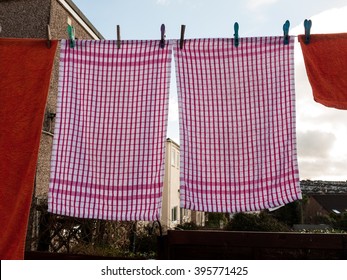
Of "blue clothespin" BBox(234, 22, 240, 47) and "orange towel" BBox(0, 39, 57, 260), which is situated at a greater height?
"blue clothespin" BBox(234, 22, 240, 47)

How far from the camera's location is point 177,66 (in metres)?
3.58

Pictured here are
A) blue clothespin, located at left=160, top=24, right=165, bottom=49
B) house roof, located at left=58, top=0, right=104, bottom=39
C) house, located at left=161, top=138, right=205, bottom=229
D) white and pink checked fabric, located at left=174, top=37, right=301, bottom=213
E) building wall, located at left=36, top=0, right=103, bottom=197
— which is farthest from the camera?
house, located at left=161, top=138, right=205, bottom=229

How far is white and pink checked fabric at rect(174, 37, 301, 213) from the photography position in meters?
3.32

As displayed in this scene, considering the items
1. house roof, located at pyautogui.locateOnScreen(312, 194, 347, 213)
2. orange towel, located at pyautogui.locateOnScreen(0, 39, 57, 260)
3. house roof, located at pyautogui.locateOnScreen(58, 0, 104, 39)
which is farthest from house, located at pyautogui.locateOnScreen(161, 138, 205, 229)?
house roof, located at pyautogui.locateOnScreen(312, 194, 347, 213)

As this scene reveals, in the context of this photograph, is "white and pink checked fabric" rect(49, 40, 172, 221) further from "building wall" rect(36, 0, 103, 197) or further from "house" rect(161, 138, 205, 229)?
"house" rect(161, 138, 205, 229)

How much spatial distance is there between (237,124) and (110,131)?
1.14 m

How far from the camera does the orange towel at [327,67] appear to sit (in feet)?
11.4

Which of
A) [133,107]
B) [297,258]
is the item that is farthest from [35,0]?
[297,258]

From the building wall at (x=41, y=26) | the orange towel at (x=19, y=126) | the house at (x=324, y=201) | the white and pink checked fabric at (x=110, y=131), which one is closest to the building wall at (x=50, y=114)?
the building wall at (x=41, y=26)

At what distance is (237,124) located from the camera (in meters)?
3.44

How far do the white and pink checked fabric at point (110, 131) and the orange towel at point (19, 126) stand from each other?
21 centimetres

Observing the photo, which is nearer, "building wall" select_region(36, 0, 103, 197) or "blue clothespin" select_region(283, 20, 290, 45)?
"blue clothespin" select_region(283, 20, 290, 45)

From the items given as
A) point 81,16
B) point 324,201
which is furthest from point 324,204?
point 81,16

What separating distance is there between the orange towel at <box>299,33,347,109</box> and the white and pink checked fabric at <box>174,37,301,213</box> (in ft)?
0.70
